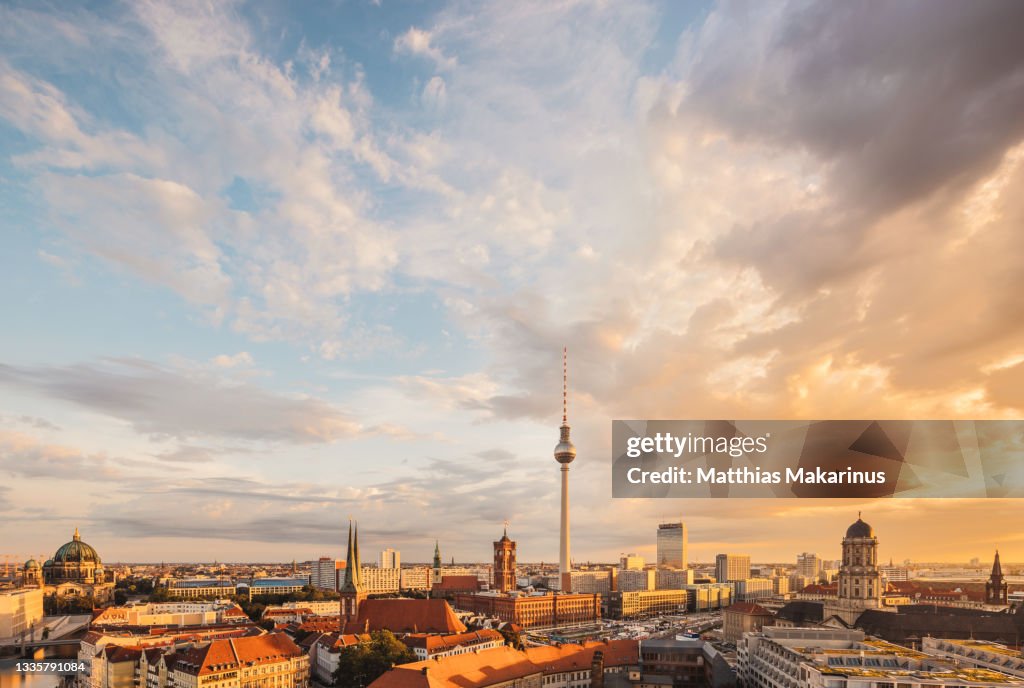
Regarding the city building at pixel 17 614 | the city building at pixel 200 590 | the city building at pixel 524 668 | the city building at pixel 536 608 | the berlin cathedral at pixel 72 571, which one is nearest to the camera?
the city building at pixel 524 668

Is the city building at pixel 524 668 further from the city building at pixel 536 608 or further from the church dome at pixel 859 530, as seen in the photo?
the city building at pixel 536 608

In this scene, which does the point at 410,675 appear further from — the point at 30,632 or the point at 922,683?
the point at 30,632

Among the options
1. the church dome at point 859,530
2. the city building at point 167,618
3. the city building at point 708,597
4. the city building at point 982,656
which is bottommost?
the city building at point 708,597

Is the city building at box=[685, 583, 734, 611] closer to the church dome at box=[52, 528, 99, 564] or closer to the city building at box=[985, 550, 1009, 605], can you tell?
the city building at box=[985, 550, 1009, 605]

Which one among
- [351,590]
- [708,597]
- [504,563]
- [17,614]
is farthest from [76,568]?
[708,597]

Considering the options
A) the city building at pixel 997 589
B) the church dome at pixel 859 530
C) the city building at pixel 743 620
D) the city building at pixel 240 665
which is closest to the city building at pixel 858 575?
the church dome at pixel 859 530

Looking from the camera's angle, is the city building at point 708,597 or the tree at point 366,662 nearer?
the tree at point 366,662

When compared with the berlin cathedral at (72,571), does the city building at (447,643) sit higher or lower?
higher
